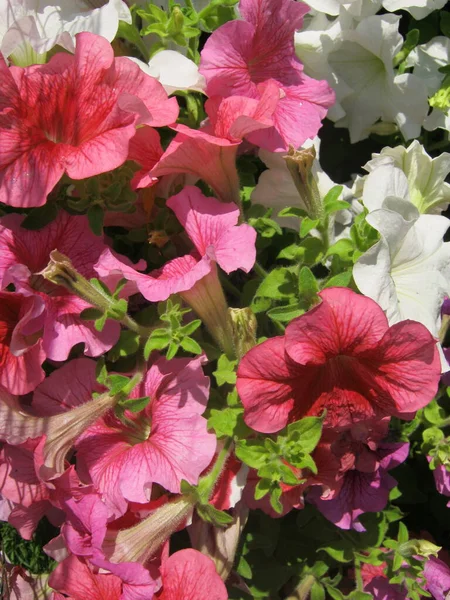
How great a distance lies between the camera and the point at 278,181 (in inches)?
40.6

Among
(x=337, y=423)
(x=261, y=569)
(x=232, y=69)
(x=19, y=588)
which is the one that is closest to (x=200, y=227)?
(x=232, y=69)

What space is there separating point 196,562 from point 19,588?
0.56 metres

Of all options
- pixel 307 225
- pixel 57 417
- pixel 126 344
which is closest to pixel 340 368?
pixel 307 225

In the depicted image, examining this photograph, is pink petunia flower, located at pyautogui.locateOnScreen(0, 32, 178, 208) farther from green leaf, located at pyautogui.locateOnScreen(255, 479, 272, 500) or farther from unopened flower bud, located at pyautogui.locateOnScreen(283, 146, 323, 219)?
green leaf, located at pyautogui.locateOnScreen(255, 479, 272, 500)

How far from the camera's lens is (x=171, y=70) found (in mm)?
961

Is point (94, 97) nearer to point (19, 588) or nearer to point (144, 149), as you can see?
point (144, 149)

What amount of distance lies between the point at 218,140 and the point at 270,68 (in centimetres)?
22

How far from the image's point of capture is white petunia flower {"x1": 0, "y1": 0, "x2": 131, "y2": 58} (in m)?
0.90

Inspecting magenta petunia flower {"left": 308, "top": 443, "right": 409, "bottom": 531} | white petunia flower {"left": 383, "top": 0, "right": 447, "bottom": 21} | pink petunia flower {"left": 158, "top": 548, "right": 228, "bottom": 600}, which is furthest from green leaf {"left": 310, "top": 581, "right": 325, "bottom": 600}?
white petunia flower {"left": 383, "top": 0, "right": 447, "bottom": 21}

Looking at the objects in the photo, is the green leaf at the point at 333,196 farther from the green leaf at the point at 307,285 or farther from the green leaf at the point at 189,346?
the green leaf at the point at 189,346

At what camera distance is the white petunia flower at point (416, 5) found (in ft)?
3.58

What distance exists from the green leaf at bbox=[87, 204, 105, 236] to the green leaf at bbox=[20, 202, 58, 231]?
7 centimetres

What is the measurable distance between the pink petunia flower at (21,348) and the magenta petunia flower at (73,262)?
2 cm

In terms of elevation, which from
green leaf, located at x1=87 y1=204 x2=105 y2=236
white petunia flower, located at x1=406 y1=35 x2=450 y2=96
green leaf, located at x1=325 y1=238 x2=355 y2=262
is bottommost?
green leaf, located at x1=325 y1=238 x2=355 y2=262
